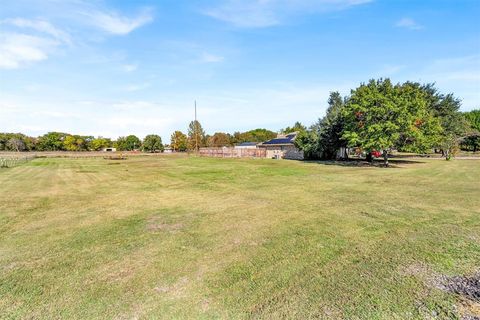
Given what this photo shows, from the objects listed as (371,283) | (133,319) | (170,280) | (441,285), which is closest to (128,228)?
(170,280)

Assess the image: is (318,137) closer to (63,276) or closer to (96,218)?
(96,218)

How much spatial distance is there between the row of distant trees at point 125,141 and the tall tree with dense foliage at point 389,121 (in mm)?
57593

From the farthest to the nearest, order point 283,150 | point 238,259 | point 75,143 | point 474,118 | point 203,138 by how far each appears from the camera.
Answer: point 75,143, point 203,138, point 474,118, point 283,150, point 238,259

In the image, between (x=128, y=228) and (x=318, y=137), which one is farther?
(x=318, y=137)

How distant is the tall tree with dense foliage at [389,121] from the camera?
22.8 metres

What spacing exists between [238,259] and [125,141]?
390ft

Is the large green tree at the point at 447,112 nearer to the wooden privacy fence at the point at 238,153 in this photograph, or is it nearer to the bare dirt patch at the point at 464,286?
the wooden privacy fence at the point at 238,153

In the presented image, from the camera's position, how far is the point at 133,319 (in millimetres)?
3146

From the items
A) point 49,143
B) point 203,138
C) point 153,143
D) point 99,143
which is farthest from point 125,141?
point 203,138

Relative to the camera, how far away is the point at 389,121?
2295 centimetres

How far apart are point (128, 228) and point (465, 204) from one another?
10351 mm

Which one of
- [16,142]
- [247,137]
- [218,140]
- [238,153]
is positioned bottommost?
[238,153]

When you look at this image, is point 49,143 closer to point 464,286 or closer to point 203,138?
point 203,138

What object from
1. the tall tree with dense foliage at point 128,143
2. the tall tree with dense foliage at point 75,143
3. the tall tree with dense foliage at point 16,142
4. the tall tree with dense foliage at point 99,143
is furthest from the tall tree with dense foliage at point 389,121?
the tall tree with dense foliage at point 99,143
